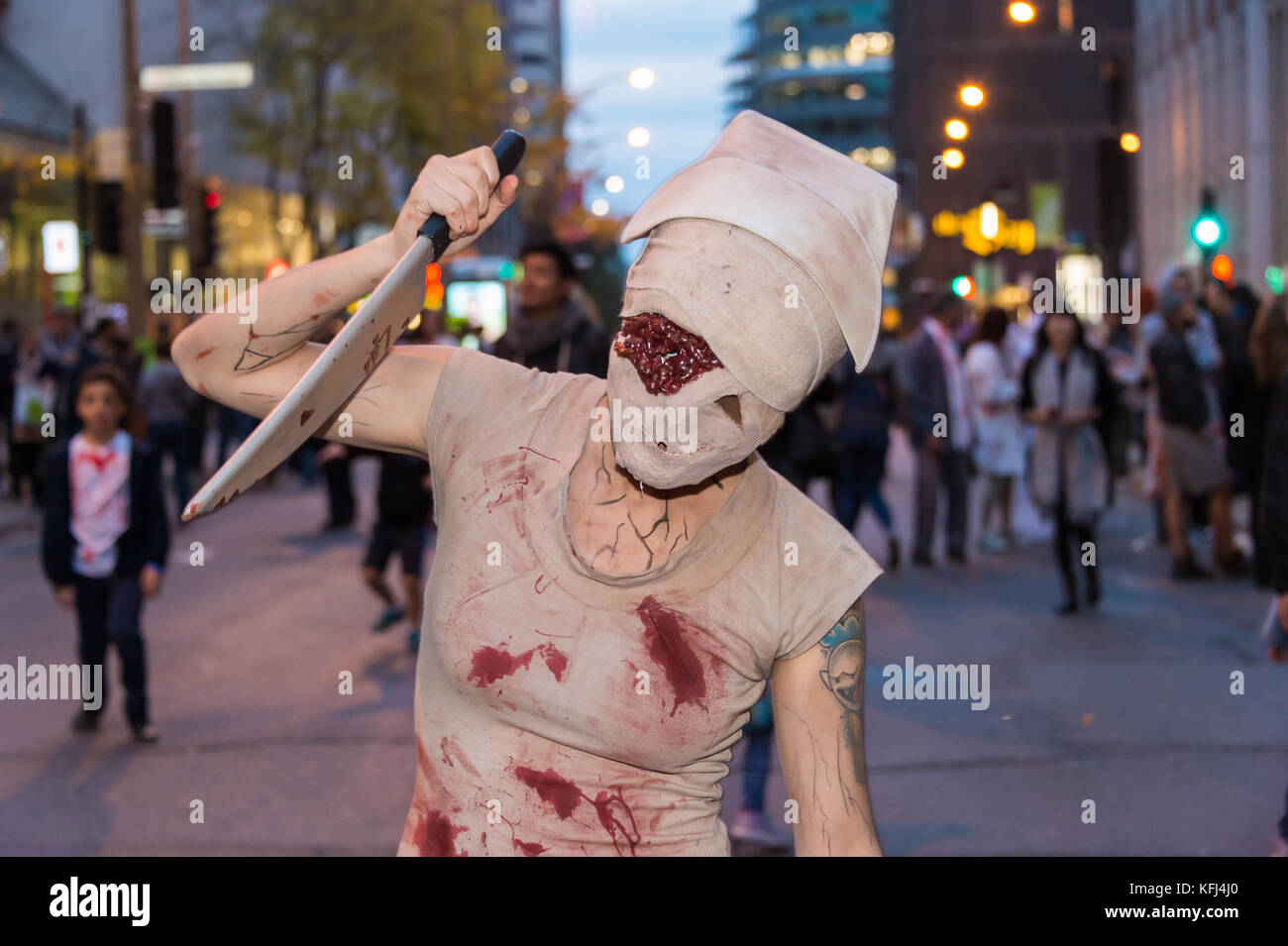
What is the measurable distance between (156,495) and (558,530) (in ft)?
21.0

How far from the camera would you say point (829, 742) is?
2.33 m

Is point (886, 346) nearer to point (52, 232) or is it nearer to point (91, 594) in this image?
point (91, 594)

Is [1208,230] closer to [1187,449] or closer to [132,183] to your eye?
[1187,449]

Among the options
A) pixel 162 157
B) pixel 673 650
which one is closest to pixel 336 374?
pixel 673 650

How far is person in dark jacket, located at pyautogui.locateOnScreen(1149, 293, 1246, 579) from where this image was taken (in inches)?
488

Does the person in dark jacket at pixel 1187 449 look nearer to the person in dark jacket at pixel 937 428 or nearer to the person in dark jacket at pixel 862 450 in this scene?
the person in dark jacket at pixel 937 428

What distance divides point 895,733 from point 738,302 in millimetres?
6084

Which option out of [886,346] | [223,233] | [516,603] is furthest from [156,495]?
[223,233]

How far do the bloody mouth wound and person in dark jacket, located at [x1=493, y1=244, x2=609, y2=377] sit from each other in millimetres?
5098

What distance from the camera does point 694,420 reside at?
7.11ft

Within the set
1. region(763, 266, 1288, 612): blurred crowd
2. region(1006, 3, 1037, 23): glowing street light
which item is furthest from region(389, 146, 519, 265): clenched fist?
region(1006, 3, 1037, 23): glowing street light

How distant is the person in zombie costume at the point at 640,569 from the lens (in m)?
2.19
